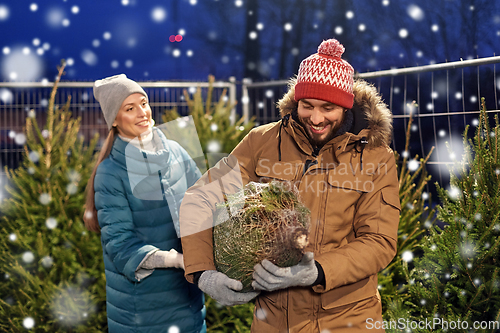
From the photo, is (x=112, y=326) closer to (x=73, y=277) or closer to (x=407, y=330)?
(x=73, y=277)

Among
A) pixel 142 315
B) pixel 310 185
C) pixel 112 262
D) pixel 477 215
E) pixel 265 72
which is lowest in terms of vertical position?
pixel 142 315

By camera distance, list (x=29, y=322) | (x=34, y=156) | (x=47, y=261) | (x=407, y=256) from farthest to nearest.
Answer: (x=34, y=156) < (x=47, y=261) < (x=29, y=322) < (x=407, y=256)

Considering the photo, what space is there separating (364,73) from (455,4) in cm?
707

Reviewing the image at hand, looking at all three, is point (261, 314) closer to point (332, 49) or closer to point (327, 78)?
point (327, 78)

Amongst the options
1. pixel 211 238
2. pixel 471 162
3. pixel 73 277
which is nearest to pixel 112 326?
pixel 211 238

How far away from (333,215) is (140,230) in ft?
4.13

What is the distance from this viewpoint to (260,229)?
1.48m

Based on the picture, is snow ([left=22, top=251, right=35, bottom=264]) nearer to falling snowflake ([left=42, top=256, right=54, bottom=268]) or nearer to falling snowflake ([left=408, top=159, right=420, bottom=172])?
falling snowflake ([left=42, top=256, right=54, bottom=268])

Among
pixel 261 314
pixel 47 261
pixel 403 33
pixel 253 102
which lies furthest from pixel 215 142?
pixel 403 33

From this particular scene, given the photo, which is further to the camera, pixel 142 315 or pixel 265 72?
pixel 265 72

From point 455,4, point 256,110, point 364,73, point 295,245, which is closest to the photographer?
point 295,245

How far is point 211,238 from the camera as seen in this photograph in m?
1.71

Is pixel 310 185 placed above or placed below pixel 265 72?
below

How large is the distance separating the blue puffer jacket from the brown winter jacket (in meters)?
0.64
